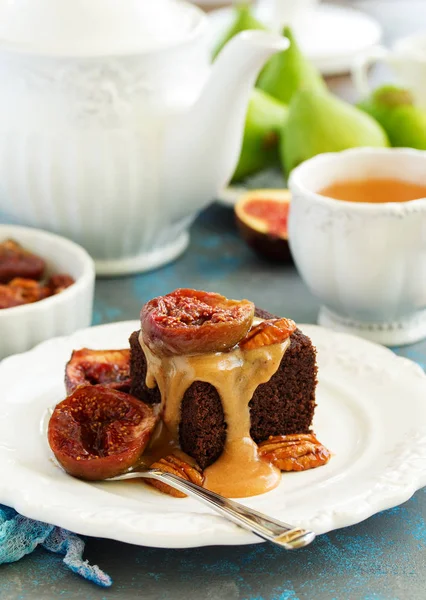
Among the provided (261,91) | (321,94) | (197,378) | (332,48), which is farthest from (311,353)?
(332,48)

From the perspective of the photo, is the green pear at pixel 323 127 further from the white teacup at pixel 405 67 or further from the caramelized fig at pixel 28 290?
the caramelized fig at pixel 28 290

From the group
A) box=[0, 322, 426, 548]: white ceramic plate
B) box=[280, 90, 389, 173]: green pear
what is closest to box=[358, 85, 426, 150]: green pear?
box=[280, 90, 389, 173]: green pear

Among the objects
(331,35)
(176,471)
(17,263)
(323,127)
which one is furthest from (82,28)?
(331,35)

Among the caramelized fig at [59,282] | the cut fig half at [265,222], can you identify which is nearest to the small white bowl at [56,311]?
the caramelized fig at [59,282]

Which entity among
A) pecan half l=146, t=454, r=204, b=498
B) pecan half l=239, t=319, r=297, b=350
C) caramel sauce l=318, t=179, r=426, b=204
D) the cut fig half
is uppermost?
pecan half l=239, t=319, r=297, b=350

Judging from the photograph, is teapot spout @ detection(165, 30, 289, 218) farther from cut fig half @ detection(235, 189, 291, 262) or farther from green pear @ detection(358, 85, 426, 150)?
green pear @ detection(358, 85, 426, 150)

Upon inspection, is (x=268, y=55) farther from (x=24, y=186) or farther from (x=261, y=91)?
(x=261, y=91)
